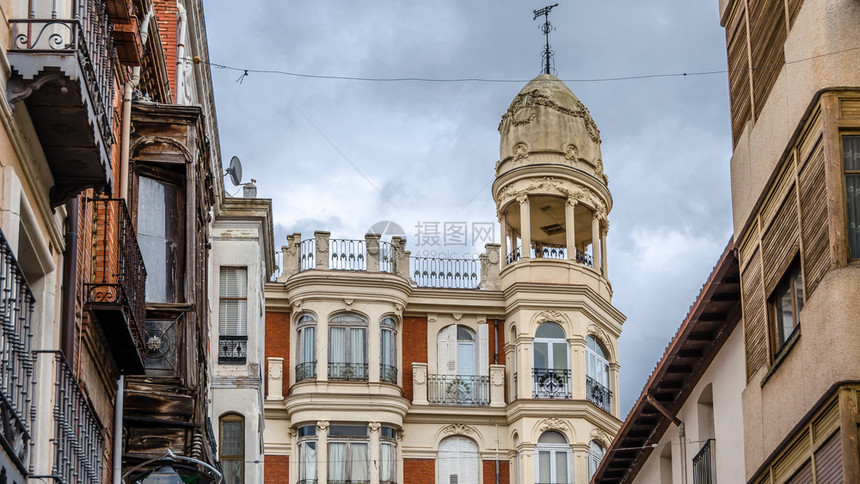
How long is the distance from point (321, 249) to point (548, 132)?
8231 millimetres

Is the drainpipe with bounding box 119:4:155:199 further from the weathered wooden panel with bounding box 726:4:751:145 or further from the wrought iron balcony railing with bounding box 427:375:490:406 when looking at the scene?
the wrought iron balcony railing with bounding box 427:375:490:406

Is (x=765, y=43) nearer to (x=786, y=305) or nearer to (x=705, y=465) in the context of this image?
(x=786, y=305)

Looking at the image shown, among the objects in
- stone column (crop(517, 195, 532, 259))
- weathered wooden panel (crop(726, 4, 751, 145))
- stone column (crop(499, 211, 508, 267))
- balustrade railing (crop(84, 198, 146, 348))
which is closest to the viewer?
balustrade railing (crop(84, 198, 146, 348))

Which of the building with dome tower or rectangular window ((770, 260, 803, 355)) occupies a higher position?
the building with dome tower

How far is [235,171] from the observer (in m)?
37.5

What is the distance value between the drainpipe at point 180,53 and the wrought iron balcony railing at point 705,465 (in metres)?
10.6

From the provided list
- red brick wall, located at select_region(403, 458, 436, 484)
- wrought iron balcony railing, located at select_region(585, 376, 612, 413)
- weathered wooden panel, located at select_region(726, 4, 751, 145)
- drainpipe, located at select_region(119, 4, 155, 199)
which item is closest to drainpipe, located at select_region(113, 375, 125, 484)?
drainpipe, located at select_region(119, 4, 155, 199)

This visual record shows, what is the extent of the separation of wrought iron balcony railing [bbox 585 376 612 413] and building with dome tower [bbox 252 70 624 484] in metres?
0.06

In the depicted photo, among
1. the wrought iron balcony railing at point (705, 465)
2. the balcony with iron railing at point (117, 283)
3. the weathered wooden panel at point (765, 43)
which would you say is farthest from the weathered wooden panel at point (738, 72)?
the balcony with iron railing at point (117, 283)

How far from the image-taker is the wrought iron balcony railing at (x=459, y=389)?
49.6m

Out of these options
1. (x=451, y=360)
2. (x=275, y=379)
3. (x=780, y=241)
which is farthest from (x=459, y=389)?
(x=780, y=241)

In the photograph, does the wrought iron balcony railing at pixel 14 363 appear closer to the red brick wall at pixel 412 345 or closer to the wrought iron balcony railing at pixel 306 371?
the wrought iron balcony railing at pixel 306 371

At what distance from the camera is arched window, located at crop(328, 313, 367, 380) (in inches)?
1913

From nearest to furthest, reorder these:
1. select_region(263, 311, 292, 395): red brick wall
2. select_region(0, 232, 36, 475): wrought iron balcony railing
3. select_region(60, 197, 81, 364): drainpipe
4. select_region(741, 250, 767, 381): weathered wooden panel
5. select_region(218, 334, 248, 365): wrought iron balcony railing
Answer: select_region(0, 232, 36, 475): wrought iron balcony railing → select_region(60, 197, 81, 364): drainpipe → select_region(741, 250, 767, 381): weathered wooden panel → select_region(218, 334, 248, 365): wrought iron balcony railing → select_region(263, 311, 292, 395): red brick wall
